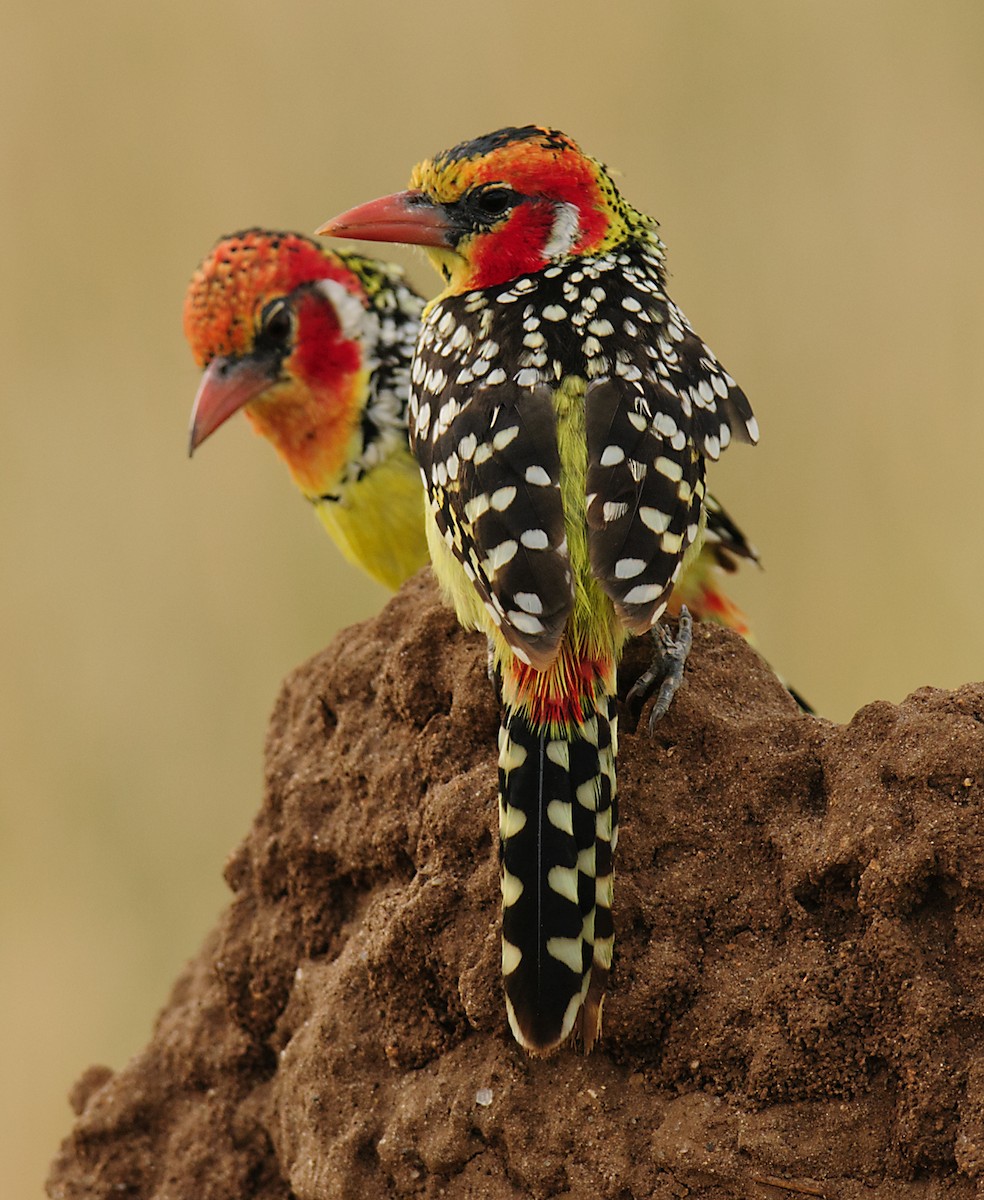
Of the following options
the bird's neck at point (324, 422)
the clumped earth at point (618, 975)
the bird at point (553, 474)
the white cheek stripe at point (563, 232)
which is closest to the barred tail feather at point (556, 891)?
the bird at point (553, 474)

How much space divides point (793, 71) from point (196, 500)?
3.00 meters

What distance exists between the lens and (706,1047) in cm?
253

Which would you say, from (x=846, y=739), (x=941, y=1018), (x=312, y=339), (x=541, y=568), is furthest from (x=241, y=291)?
(x=941, y=1018)

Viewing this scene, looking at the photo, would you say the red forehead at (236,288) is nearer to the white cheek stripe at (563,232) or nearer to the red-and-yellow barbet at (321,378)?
the red-and-yellow barbet at (321,378)

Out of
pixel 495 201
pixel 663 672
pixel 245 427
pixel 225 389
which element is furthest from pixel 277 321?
pixel 245 427

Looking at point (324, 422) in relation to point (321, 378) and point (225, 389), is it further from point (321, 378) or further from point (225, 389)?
point (225, 389)

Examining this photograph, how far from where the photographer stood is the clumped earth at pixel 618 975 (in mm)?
2408

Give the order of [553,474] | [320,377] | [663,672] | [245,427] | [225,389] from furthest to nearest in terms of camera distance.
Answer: [245,427], [320,377], [225,389], [663,672], [553,474]

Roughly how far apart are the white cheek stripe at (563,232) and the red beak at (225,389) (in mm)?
1369

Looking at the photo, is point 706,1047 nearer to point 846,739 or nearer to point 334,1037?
point 846,739

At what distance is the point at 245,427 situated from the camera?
24.5 feet

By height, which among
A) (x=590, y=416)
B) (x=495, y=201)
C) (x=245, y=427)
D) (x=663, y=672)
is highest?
(x=495, y=201)

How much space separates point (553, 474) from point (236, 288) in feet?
6.75

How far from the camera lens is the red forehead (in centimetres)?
456
